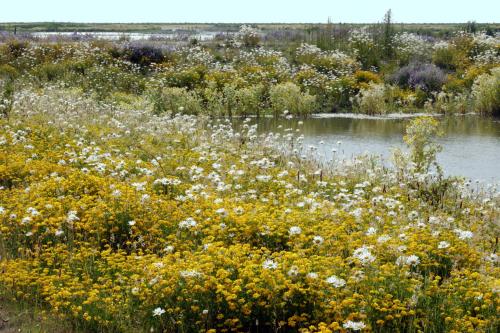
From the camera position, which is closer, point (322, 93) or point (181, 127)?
Answer: point (181, 127)

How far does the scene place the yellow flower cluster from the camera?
458 centimetres

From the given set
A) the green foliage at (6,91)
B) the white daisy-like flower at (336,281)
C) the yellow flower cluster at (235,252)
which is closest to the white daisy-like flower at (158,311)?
the yellow flower cluster at (235,252)

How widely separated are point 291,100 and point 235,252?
17624 mm

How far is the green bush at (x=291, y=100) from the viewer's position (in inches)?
880

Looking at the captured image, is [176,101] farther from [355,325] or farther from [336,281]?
[355,325]

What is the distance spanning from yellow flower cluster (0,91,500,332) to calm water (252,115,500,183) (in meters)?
3.95

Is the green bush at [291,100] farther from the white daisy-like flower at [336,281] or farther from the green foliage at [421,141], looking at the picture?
the white daisy-like flower at [336,281]

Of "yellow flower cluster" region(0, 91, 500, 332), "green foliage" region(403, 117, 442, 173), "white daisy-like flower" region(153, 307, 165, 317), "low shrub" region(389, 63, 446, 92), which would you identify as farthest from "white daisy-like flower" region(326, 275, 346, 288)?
"low shrub" region(389, 63, 446, 92)

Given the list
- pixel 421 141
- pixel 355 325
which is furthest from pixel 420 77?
pixel 355 325

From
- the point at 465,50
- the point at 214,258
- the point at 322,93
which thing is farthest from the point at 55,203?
the point at 465,50

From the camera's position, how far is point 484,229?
709 cm

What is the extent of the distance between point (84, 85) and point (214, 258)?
19050 millimetres

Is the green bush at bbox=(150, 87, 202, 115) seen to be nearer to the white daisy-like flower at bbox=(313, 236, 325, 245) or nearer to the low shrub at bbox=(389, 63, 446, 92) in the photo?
the low shrub at bbox=(389, 63, 446, 92)

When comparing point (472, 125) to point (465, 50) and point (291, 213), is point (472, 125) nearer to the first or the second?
point (465, 50)
